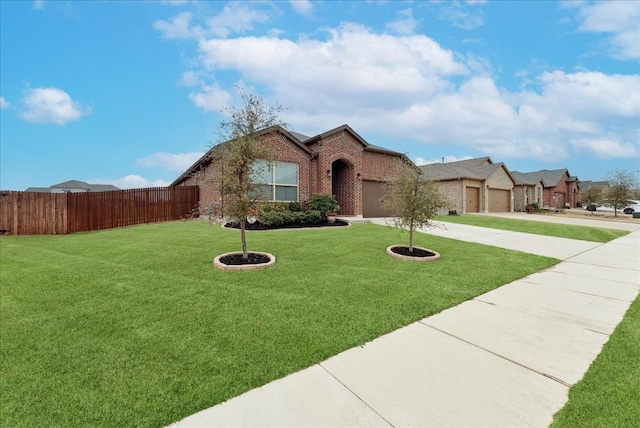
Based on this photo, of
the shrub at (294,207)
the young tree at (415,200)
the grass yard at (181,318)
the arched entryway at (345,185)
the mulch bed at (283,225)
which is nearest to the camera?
the grass yard at (181,318)

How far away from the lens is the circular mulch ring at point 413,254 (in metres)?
6.89

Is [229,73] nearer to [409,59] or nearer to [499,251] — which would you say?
[409,59]

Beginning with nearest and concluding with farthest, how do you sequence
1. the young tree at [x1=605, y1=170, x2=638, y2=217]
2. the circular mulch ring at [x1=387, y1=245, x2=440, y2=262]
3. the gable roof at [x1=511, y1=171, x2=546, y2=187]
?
the circular mulch ring at [x1=387, y1=245, x2=440, y2=262] < the young tree at [x1=605, y1=170, x2=638, y2=217] < the gable roof at [x1=511, y1=171, x2=546, y2=187]

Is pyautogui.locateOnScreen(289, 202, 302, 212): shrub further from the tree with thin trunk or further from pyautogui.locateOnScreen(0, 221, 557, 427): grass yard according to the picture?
the tree with thin trunk

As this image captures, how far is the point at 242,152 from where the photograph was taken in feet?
20.2

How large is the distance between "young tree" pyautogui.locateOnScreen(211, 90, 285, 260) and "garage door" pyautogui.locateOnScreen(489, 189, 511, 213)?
91.4 feet

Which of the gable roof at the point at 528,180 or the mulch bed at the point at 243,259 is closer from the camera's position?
the mulch bed at the point at 243,259

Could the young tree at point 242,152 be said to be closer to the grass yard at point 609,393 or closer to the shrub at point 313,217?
the grass yard at point 609,393

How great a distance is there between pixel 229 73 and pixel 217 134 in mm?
6592

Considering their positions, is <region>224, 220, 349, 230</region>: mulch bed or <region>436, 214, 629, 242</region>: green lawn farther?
<region>436, 214, 629, 242</region>: green lawn

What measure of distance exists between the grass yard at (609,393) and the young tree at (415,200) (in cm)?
445

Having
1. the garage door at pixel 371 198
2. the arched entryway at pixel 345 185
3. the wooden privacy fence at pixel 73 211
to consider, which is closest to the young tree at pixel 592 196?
the garage door at pixel 371 198

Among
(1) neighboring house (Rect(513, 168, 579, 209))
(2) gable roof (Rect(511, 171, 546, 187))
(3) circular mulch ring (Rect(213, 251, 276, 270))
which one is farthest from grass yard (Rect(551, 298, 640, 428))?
(1) neighboring house (Rect(513, 168, 579, 209))

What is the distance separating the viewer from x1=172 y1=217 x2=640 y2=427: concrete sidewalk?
217cm
